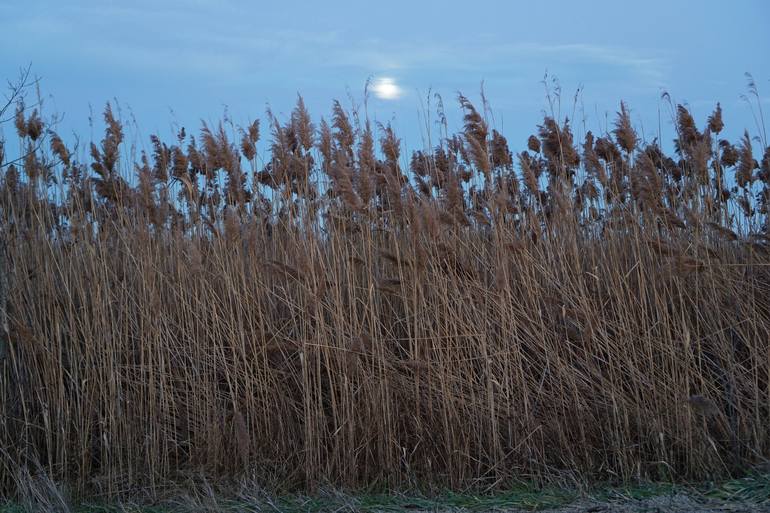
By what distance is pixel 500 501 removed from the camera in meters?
4.06

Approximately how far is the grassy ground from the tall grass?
239 millimetres

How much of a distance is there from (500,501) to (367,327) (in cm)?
134

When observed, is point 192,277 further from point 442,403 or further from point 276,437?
point 442,403

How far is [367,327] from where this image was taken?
493cm

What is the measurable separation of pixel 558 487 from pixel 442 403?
764 mm

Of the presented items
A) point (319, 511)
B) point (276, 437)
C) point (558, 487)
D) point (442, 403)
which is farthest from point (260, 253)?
point (558, 487)

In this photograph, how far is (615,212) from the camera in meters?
5.58

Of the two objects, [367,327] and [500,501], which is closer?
[500,501]

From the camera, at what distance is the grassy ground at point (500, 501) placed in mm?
3814

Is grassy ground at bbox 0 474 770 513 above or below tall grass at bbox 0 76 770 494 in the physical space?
below

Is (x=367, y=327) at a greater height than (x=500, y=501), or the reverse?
(x=367, y=327)

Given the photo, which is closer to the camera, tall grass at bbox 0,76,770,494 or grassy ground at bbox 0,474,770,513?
grassy ground at bbox 0,474,770,513

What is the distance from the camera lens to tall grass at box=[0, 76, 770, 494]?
4.61 meters

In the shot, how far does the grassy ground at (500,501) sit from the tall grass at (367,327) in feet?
0.78
